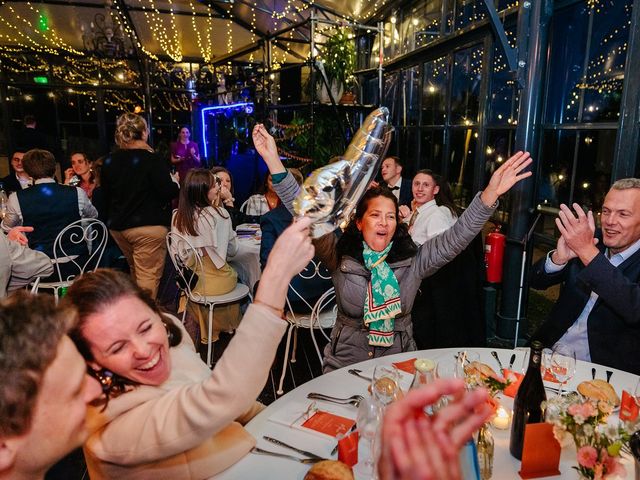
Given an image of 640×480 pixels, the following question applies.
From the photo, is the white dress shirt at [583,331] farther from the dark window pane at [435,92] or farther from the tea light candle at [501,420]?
the dark window pane at [435,92]

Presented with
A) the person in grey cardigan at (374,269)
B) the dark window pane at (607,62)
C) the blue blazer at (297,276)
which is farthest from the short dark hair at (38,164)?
the dark window pane at (607,62)

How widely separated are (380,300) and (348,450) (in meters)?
0.83

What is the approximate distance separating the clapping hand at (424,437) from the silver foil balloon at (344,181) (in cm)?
57

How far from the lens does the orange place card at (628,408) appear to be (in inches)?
45.1

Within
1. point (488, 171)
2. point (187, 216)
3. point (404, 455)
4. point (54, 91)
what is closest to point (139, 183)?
point (187, 216)

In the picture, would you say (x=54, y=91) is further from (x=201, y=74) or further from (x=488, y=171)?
(x=488, y=171)

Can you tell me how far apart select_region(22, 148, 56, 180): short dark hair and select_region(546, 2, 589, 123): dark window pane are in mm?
3603

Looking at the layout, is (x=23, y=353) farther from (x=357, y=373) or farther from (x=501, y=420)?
(x=501, y=420)

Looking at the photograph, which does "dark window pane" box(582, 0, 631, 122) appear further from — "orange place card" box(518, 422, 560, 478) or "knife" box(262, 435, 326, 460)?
"knife" box(262, 435, 326, 460)

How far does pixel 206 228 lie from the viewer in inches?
123

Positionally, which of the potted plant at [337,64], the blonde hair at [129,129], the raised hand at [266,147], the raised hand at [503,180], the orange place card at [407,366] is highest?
the potted plant at [337,64]

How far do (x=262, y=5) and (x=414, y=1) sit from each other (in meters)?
3.68

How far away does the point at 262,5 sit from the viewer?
7867mm

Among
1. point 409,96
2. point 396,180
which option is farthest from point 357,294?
point 409,96
